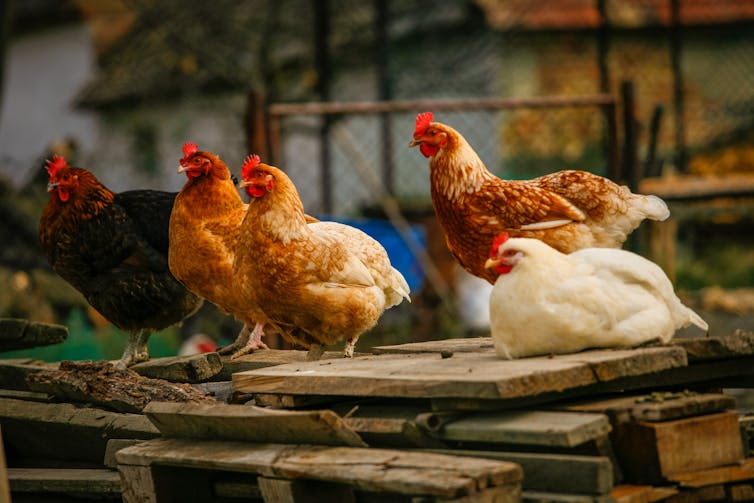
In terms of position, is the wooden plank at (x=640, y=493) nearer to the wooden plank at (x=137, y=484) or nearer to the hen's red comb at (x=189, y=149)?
the wooden plank at (x=137, y=484)

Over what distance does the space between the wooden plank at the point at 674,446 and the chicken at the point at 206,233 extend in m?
2.44

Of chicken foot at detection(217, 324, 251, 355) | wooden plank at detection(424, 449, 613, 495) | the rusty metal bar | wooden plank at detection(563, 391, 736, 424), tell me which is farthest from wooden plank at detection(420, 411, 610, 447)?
the rusty metal bar

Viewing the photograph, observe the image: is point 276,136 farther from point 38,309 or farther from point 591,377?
point 591,377

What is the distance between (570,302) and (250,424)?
1216mm

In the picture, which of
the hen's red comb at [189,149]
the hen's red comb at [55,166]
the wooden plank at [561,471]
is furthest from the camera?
the hen's red comb at [55,166]

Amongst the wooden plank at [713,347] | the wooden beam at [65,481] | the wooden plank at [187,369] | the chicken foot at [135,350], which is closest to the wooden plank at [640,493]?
the wooden plank at [713,347]

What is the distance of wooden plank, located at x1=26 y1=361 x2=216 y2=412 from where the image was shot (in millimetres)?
5211

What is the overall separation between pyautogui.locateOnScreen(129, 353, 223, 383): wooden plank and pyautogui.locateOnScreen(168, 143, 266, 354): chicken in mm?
344

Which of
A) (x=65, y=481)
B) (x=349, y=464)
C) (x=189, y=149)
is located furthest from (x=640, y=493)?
(x=189, y=149)

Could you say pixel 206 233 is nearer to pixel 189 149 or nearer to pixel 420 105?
pixel 189 149

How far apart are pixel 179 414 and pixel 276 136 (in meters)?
4.03

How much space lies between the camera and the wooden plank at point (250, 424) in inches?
156

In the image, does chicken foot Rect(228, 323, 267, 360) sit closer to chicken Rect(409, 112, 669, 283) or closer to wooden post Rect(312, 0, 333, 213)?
chicken Rect(409, 112, 669, 283)

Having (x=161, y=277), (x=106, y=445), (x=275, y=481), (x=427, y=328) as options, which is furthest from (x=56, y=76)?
(x=275, y=481)
